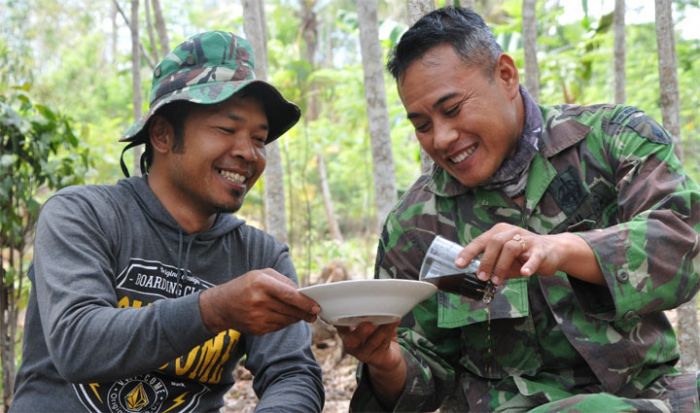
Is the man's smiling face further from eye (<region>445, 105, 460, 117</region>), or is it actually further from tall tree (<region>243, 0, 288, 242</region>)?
tall tree (<region>243, 0, 288, 242</region>)

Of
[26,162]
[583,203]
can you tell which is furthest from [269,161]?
[583,203]

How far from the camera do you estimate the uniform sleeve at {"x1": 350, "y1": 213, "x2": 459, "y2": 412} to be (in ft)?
9.02

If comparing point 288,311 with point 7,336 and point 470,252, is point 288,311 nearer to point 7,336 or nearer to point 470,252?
point 470,252

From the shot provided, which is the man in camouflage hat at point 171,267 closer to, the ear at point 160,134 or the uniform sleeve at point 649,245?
the ear at point 160,134

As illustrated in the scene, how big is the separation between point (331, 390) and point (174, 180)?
9.07ft

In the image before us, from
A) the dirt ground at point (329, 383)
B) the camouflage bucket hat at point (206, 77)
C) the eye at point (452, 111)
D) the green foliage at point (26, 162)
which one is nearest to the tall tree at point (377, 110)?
the dirt ground at point (329, 383)

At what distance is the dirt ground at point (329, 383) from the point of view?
4.80 m

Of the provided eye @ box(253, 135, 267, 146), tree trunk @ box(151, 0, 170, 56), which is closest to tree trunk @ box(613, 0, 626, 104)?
tree trunk @ box(151, 0, 170, 56)

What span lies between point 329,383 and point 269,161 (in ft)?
5.40

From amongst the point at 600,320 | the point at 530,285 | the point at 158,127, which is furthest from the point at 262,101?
the point at 600,320

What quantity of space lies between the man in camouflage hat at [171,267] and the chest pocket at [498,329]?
0.55 meters

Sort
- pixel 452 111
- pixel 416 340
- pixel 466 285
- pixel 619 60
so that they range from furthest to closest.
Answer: pixel 619 60, pixel 416 340, pixel 452 111, pixel 466 285

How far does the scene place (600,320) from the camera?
2.52m

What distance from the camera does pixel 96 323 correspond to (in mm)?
A: 2158
